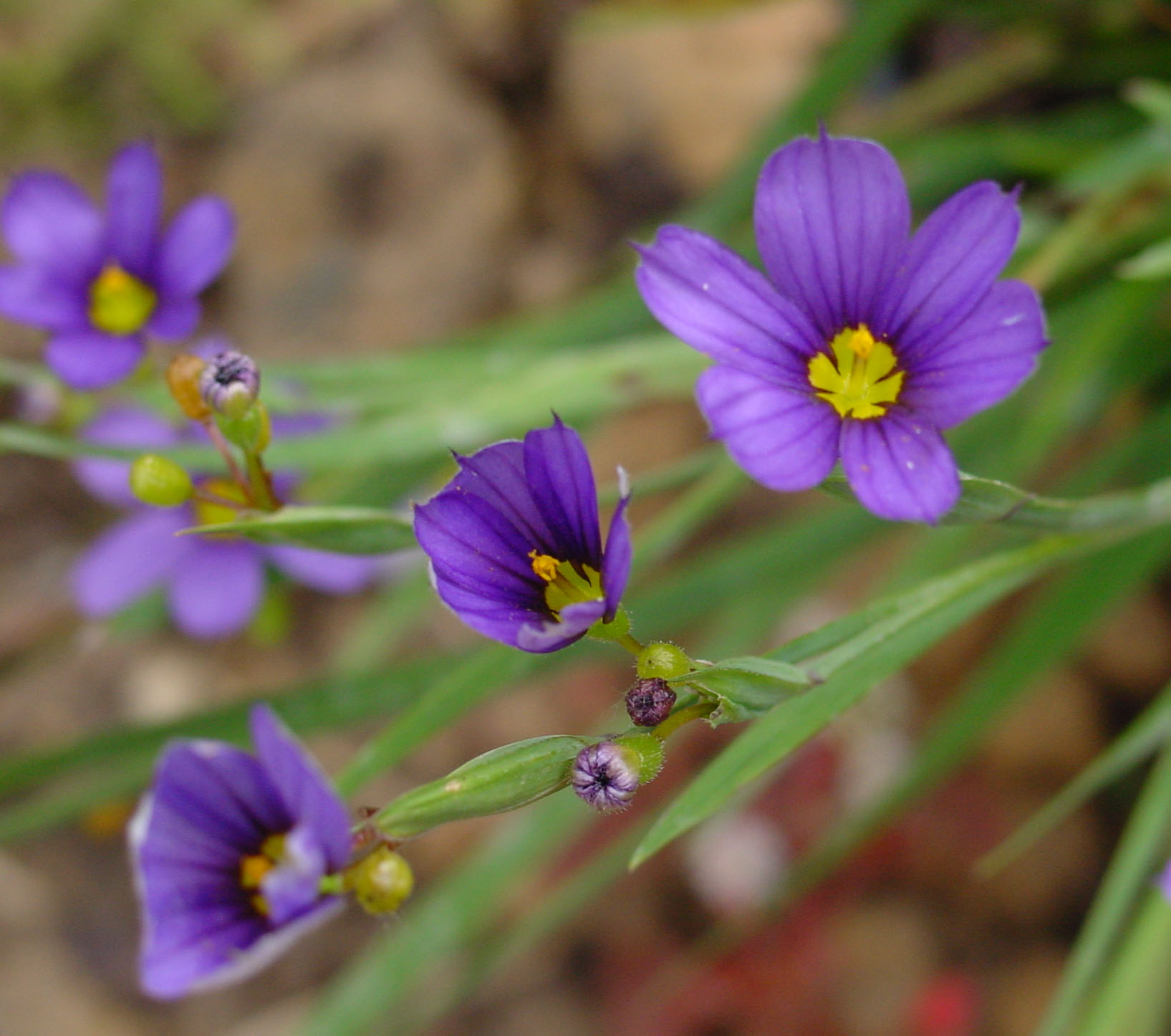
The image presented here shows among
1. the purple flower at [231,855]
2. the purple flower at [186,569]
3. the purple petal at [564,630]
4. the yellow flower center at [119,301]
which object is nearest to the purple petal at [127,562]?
the purple flower at [186,569]

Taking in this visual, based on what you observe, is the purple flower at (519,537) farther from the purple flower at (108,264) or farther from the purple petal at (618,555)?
the purple flower at (108,264)

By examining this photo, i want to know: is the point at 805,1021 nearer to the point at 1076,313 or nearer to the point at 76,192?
the point at 1076,313

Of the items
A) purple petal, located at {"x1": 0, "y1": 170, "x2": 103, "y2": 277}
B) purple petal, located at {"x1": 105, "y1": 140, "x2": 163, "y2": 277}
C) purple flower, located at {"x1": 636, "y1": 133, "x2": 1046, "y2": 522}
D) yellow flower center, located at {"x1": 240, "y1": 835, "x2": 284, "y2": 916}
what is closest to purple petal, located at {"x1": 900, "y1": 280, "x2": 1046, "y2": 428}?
purple flower, located at {"x1": 636, "y1": 133, "x2": 1046, "y2": 522}

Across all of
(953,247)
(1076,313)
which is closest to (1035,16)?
(1076,313)

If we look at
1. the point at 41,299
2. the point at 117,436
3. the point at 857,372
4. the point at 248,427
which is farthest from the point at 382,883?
the point at 117,436

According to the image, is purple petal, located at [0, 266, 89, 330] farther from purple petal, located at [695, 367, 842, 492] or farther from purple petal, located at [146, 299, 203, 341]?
purple petal, located at [695, 367, 842, 492]

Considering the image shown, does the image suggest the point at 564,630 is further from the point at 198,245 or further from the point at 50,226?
the point at 50,226
